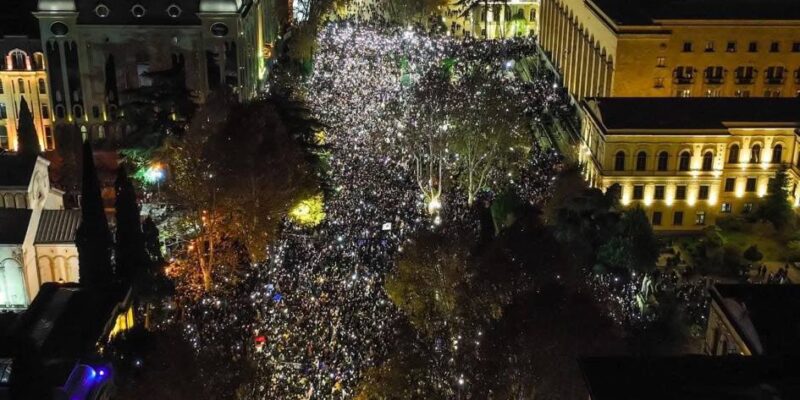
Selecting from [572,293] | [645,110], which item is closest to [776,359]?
[572,293]

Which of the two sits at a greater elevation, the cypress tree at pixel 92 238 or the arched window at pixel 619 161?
the cypress tree at pixel 92 238

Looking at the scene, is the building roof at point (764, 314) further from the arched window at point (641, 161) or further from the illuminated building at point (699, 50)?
the illuminated building at point (699, 50)

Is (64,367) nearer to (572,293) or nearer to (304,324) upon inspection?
(304,324)

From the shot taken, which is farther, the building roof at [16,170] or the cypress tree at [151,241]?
the building roof at [16,170]

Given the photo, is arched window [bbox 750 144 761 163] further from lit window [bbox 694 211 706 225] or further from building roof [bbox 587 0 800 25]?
building roof [bbox 587 0 800 25]

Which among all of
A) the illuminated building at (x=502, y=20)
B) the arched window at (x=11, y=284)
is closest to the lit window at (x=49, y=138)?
the arched window at (x=11, y=284)
